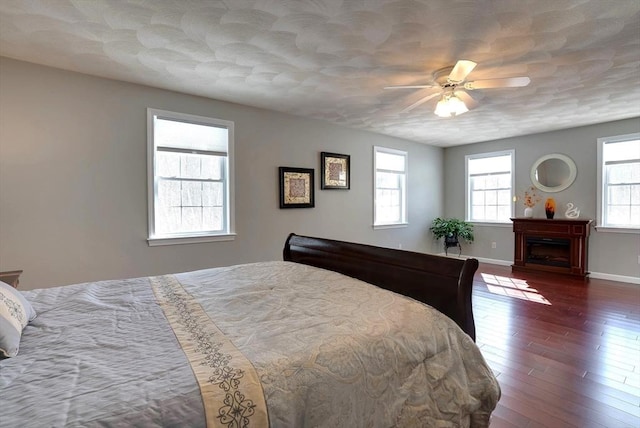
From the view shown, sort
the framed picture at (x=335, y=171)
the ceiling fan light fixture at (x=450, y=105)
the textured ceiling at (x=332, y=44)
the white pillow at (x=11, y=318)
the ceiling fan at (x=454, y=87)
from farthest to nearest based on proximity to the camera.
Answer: the framed picture at (x=335, y=171)
the ceiling fan light fixture at (x=450, y=105)
the ceiling fan at (x=454, y=87)
the textured ceiling at (x=332, y=44)
the white pillow at (x=11, y=318)

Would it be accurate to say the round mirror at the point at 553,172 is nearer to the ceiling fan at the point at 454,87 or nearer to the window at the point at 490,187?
the window at the point at 490,187

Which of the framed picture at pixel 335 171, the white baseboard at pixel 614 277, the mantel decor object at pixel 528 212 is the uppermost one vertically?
the framed picture at pixel 335 171

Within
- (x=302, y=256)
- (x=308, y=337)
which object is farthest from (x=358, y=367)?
(x=302, y=256)

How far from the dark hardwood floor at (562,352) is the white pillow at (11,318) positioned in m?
2.32

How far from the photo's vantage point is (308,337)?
1177mm

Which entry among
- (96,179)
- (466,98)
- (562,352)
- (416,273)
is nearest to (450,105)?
(466,98)

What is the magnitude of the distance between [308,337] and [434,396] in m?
0.63

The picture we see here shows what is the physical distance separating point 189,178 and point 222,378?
3363mm

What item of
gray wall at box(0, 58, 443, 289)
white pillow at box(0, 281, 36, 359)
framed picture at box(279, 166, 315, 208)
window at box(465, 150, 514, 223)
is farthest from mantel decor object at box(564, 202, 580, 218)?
Result: white pillow at box(0, 281, 36, 359)

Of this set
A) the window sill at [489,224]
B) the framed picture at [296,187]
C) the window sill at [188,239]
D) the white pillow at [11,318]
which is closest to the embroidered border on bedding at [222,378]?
the white pillow at [11,318]

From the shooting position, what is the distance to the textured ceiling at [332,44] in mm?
2143

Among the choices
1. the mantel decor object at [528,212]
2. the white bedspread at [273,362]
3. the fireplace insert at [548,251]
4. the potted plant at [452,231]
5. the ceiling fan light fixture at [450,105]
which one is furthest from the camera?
the potted plant at [452,231]

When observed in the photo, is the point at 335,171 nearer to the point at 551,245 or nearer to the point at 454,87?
the point at 454,87

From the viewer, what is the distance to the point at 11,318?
119cm
